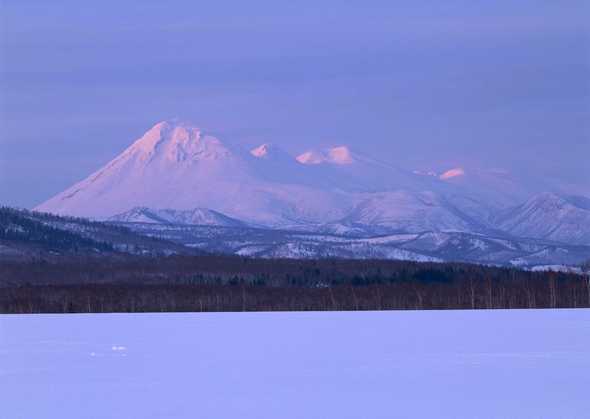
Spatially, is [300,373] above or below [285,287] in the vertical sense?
below

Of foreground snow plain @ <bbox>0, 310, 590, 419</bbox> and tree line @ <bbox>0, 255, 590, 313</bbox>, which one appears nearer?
foreground snow plain @ <bbox>0, 310, 590, 419</bbox>

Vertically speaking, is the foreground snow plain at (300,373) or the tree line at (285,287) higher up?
the tree line at (285,287)

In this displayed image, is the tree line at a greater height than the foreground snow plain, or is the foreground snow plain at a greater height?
the tree line

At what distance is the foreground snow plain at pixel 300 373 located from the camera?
28.8 metres

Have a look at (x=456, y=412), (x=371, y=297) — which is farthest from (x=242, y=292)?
(x=456, y=412)

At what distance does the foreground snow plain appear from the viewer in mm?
28828

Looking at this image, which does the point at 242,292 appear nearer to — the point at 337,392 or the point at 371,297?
the point at 371,297

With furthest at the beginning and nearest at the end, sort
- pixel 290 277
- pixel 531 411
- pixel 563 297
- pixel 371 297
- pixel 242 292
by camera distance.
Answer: pixel 290 277 → pixel 242 292 → pixel 371 297 → pixel 563 297 → pixel 531 411

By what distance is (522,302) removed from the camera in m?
93.1

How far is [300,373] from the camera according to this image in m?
36.1

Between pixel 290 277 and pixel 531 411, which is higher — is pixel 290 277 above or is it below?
above

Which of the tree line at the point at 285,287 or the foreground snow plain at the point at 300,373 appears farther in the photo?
the tree line at the point at 285,287

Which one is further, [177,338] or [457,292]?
[457,292]

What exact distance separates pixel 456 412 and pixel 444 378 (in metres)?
6.33
